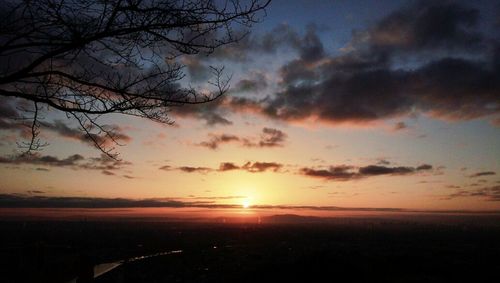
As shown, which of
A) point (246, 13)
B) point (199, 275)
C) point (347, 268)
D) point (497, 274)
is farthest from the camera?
point (199, 275)

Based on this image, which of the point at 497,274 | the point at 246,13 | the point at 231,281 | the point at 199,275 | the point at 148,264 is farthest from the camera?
the point at 148,264

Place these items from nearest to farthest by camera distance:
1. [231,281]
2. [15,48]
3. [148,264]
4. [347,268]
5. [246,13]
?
[15,48]
[246,13]
[347,268]
[231,281]
[148,264]

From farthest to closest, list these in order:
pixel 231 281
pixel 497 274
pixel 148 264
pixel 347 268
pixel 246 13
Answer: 1. pixel 148 264
2. pixel 497 274
3. pixel 231 281
4. pixel 347 268
5. pixel 246 13

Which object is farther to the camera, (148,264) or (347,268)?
(148,264)

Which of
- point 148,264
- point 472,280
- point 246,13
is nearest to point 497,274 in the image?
point 472,280

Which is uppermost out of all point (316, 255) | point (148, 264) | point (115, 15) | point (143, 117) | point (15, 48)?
point (115, 15)

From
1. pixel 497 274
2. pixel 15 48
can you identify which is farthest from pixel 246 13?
pixel 497 274

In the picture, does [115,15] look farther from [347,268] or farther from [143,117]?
[347,268]

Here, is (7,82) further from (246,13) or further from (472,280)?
(472,280)

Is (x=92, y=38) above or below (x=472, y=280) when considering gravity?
above
